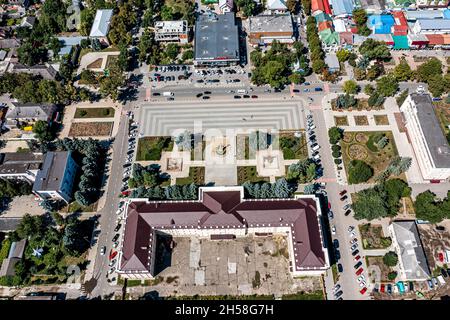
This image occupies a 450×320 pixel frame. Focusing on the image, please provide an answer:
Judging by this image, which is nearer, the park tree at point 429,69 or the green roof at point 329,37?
the park tree at point 429,69

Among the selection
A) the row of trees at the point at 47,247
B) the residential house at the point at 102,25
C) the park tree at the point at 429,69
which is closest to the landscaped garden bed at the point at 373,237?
the park tree at the point at 429,69

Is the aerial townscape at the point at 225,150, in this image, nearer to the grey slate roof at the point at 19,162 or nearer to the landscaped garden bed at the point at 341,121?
the landscaped garden bed at the point at 341,121

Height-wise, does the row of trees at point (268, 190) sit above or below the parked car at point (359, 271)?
above

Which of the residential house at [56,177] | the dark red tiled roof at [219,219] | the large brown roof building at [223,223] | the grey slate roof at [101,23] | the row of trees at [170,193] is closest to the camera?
the large brown roof building at [223,223]

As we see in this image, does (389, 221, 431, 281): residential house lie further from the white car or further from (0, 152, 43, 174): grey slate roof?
(0, 152, 43, 174): grey slate roof

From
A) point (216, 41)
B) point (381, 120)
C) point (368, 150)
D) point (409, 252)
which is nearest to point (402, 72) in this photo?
point (381, 120)

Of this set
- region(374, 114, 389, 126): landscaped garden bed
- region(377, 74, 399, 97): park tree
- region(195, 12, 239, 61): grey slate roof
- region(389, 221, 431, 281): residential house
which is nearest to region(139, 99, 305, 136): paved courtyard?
region(195, 12, 239, 61): grey slate roof

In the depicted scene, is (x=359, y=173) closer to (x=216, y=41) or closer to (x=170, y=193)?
(x=170, y=193)
